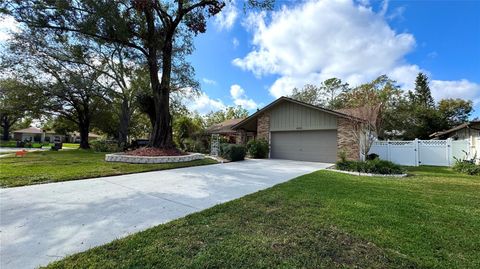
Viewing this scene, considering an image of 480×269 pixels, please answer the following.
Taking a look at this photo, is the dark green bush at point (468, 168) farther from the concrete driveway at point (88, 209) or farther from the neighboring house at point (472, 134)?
the concrete driveway at point (88, 209)

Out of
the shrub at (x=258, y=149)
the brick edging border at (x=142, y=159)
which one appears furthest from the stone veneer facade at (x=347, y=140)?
the brick edging border at (x=142, y=159)

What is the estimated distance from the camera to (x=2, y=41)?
1552 cm

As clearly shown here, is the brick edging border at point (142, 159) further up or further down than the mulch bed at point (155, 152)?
further down

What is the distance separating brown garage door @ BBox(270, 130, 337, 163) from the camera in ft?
43.3

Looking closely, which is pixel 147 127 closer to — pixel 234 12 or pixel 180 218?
pixel 234 12

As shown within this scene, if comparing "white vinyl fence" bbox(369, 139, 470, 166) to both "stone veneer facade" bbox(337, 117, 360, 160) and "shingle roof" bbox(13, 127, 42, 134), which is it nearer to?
"stone veneer facade" bbox(337, 117, 360, 160)

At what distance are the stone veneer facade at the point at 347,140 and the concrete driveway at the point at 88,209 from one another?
7231 millimetres

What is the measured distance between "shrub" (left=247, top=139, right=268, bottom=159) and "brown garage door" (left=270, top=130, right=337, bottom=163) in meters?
0.75

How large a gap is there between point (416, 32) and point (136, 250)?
17.0m

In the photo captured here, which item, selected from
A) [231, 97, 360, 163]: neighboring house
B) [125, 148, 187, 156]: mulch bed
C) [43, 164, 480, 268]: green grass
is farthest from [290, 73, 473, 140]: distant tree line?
[43, 164, 480, 268]: green grass

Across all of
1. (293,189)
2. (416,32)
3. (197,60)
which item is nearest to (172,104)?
(197,60)

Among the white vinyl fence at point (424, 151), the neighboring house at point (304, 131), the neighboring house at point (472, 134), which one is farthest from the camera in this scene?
the neighboring house at point (304, 131)

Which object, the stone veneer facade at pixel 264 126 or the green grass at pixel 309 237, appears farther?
the stone veneer facade at pixel 264 126

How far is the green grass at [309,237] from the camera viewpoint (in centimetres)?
246
